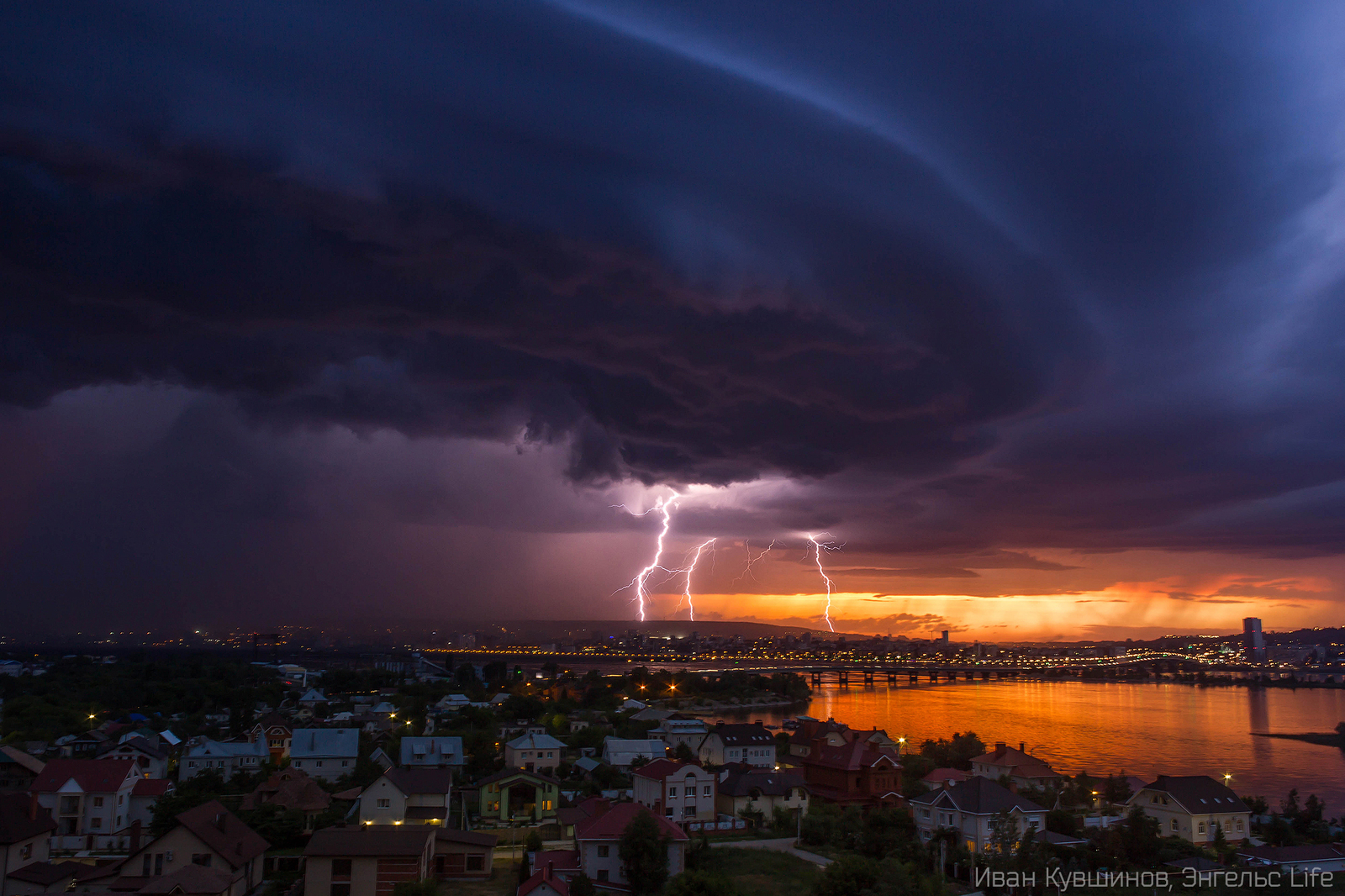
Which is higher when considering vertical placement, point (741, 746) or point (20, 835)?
point (20, 835)

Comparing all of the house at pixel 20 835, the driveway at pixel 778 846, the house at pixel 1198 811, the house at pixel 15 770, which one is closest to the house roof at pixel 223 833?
the house at pixel 20 835

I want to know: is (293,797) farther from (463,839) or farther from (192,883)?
(192,883)

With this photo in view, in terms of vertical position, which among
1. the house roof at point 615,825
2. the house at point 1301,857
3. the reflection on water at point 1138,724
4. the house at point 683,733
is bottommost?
the reflection on water at point 1138,724

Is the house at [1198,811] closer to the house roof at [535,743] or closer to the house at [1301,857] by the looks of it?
the house at [1301,857]

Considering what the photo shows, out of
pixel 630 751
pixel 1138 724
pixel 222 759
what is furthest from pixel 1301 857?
pixel 1138 724

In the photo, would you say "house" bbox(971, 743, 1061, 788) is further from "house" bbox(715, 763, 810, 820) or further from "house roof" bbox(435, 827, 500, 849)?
"house roof" bbox(435, 827, 500, 849)

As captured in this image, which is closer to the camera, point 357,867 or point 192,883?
point 192,883

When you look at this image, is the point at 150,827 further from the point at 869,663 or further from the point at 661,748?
the point at 869,663
